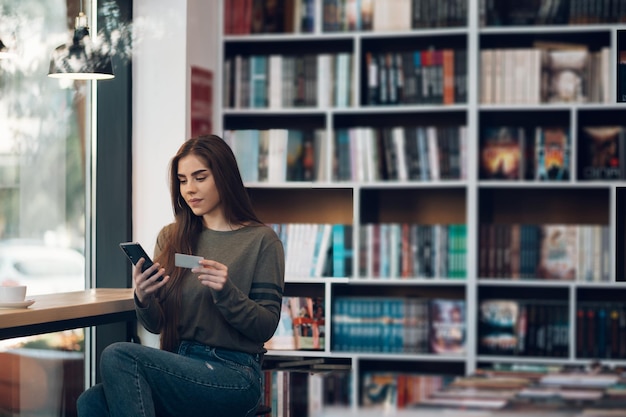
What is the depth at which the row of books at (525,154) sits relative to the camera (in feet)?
13.8

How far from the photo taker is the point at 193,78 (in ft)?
13.4

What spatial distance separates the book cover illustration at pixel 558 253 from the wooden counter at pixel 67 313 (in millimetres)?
1839

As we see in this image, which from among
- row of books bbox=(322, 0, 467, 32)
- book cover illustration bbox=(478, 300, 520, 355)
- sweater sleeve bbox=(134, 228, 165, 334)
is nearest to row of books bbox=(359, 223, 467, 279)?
book cover illustration bbox=(478, 300, 520, 355)

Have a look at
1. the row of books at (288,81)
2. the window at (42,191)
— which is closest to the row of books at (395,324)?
the row of books at (288,81)

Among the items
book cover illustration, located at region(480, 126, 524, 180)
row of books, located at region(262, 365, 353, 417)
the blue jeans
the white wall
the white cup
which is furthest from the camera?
book cover illustration, located at region(480, 126, 524, 180)

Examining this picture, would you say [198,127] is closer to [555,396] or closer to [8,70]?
[8,70]

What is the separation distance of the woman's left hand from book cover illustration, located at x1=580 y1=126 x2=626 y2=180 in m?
2.18

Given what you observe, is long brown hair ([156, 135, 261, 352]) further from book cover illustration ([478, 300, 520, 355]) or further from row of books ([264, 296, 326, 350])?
book cover illustration ([478, 300, 520, 355])

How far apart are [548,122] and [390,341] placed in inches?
48.3

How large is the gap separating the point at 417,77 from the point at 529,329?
1212 mm

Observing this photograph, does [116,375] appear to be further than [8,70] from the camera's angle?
No

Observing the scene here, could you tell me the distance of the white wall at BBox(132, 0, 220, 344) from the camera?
393cm

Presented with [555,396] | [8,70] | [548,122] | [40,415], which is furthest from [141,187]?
[555,396]

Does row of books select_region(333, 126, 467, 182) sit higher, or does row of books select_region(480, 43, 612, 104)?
row of books select_region(480, 43, 612, 104)
